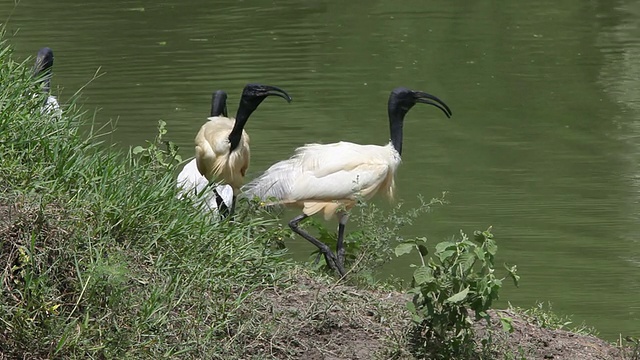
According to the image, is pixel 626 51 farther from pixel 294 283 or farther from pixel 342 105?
pixel 294 283

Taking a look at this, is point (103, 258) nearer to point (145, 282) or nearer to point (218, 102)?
point (145, 282)

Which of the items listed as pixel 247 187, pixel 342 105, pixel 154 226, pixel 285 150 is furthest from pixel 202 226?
pixel 342 105

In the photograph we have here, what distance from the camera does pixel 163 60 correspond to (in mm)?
14633

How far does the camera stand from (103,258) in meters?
4.59

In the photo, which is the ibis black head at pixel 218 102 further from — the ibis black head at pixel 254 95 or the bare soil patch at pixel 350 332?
the bare soil patch at pixel 350 332

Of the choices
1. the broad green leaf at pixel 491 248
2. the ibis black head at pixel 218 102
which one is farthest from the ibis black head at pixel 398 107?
the broad green leaf at pixel 491 248

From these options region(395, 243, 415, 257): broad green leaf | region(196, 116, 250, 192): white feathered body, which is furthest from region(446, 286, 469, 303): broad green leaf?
region(196, 116, 250, 192): white feathered body

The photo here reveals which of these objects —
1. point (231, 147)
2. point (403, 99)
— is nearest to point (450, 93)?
point (403, 99)

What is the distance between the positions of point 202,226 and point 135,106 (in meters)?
7.16

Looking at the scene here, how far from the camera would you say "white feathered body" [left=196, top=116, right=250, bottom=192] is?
23.7 ft

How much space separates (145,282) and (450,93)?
8151 mm

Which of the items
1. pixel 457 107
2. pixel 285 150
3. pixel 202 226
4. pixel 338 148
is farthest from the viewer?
pixel 457 107

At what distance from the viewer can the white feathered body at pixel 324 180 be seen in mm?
7090

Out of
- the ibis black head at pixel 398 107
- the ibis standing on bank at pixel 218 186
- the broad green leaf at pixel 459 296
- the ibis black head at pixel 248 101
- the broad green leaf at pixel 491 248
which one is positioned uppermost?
the broad green leaf at pixel 491 248
